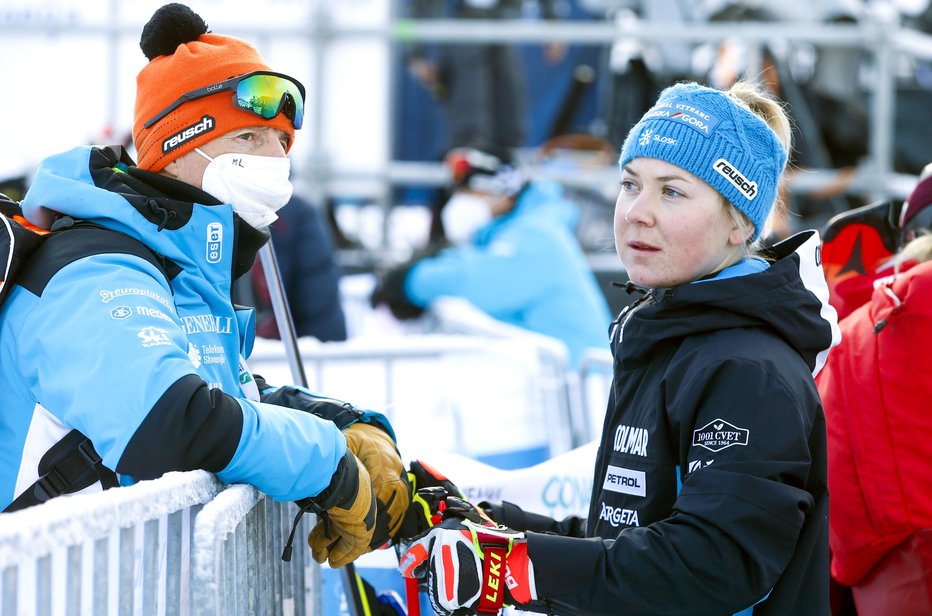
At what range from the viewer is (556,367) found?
605cm

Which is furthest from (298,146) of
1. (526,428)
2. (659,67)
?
(526,428)

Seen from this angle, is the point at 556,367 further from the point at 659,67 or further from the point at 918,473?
the point at 659,67

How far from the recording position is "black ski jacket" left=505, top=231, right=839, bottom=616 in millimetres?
2293

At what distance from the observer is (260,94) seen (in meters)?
3.03

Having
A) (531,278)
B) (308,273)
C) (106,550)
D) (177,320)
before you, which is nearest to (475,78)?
(531,278)

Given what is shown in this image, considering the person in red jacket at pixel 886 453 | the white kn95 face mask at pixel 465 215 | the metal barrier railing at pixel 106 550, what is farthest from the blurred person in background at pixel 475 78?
the metal barrier railing at pixel 106 550

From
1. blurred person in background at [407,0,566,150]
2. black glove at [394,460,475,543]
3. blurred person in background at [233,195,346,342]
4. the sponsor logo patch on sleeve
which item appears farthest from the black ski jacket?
blurred person in background at [407,0,566,150]

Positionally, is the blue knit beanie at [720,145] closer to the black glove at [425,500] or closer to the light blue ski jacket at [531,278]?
the black glove at [425,500]

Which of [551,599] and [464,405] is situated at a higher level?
[551,599]

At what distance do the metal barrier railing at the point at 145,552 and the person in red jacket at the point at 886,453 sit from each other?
5.00 feet

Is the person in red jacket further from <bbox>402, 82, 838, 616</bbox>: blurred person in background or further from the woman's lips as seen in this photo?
the woman's lips

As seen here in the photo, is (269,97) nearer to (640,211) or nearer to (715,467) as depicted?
(640,211)

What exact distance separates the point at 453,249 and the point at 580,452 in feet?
Answer: 15.5

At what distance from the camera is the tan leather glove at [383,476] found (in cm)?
274
